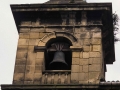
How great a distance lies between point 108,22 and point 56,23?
2.11m

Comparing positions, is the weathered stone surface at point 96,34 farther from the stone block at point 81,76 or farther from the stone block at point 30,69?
the stone block at point 30,69

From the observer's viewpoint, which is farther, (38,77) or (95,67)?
(95,67)

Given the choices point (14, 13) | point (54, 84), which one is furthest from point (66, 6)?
point (54, 84)

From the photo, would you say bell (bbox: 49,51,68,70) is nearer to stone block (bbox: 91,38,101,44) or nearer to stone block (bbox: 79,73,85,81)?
stone block (bbox: 79,73,85,81)

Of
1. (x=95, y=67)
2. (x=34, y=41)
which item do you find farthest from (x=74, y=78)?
(x=34, y=41)

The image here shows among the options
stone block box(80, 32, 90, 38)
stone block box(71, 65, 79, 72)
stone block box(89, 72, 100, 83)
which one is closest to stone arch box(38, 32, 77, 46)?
stone block box(80, 32, 90, 38)

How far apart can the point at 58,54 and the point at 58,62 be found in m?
0.51

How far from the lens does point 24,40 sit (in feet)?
67.5

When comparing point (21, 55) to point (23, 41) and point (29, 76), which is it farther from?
point (29, 76)

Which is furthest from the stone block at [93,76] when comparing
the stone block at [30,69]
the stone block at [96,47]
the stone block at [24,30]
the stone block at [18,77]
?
the stone block at [24,30]

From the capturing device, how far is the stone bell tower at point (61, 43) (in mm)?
19125

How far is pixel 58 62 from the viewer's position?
64.6ft

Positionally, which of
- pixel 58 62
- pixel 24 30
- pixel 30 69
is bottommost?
pixel 30 69

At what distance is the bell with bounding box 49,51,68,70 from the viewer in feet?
64.6
